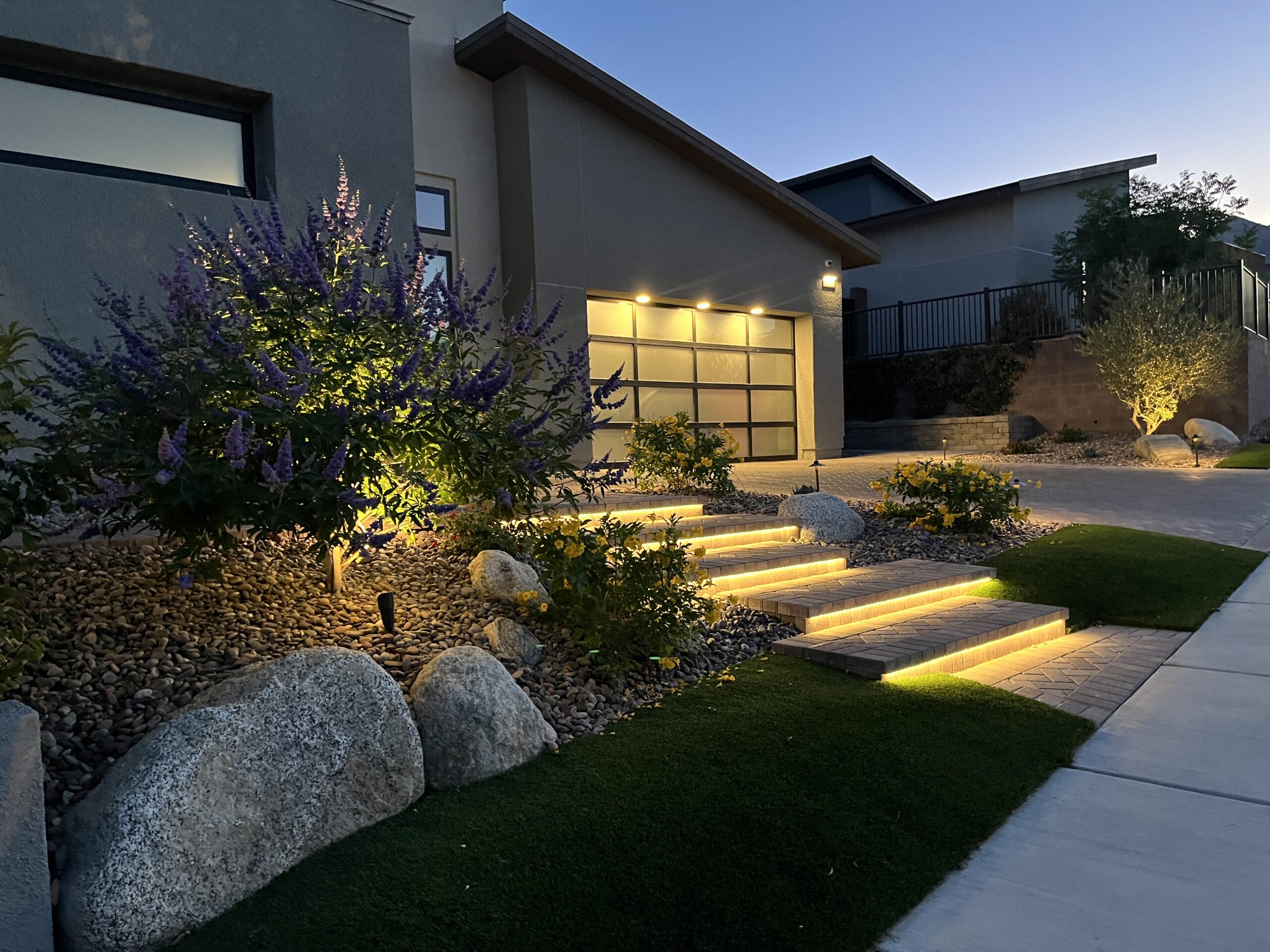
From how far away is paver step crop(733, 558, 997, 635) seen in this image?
4805 mm

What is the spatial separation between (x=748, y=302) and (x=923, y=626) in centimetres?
918

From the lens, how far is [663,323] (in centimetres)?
1251

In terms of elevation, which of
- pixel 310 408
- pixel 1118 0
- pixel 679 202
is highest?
pixel 1118 0

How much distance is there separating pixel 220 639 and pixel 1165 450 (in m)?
13.5

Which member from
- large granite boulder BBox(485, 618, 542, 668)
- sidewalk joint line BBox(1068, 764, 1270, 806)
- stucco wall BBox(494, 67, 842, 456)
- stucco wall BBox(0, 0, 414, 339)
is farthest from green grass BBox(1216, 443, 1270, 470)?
large granite boulder BBox(485, 618, 542, 668)

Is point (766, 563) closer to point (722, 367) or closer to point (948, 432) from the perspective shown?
point (722, 367)

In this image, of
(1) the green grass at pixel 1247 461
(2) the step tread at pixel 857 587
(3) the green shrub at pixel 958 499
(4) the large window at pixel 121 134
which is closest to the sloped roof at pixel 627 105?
(4) the large window at pixel 121 134

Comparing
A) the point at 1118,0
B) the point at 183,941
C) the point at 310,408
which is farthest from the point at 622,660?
the point at 1118,0

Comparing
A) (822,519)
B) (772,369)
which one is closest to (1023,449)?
(772,369)

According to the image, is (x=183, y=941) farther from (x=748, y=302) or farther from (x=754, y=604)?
(x=748, y=302)

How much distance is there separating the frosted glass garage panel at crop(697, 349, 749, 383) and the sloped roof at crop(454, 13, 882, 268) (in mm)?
2425

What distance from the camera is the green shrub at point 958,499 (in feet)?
23.4

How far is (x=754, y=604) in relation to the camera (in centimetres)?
495

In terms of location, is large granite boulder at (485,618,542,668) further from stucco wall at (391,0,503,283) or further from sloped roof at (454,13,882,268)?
sloped roof at (454,13,882,268)
